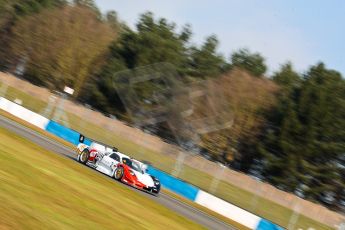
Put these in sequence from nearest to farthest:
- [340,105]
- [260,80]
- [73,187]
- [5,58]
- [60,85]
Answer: [73,187] → [340,105] → [260,80] → [60,85] → [5,58]

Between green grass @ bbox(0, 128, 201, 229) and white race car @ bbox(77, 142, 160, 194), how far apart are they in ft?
17.1

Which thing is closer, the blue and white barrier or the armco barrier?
the blue and white barrier

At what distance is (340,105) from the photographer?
50.9m

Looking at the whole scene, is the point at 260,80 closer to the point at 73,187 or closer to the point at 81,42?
the point at 81,42

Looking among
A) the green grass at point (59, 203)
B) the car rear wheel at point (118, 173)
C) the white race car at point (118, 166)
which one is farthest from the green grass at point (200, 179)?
the green grass at point (59, 203)

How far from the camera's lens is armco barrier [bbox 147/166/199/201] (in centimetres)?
2858

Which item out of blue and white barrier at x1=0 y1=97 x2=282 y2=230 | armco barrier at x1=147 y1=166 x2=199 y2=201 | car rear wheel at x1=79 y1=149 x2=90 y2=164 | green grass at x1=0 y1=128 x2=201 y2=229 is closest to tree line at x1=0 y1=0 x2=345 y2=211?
blue and white barrier at x1=0 y1=97 x2=282 y2=230

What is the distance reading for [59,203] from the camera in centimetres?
1064

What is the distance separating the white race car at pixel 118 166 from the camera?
22.6 meters

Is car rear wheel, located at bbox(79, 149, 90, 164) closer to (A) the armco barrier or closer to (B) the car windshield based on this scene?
(B) the car windshield

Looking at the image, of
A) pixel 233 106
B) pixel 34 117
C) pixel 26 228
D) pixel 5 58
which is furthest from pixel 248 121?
pixel 26 228

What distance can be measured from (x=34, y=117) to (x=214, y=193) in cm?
1632

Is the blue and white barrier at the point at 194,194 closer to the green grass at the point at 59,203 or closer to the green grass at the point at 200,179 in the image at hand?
the green grass at the point at 200,179

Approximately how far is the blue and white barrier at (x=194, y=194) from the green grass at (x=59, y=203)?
8411mm
